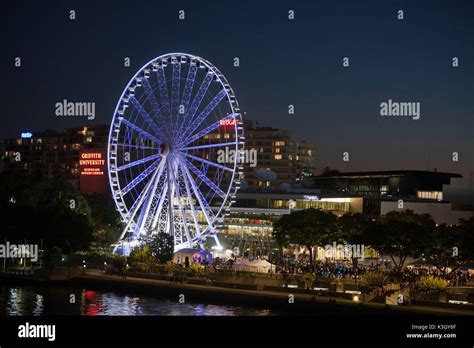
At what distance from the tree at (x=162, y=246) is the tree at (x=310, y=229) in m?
11.8

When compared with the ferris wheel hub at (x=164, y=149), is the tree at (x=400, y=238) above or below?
below

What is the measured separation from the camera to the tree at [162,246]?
247 feet

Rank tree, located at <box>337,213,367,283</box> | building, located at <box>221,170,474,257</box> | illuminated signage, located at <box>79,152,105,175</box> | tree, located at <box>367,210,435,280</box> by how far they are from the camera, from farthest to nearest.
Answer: illuminated signage, located at <box>79,152,105,175</box> → building, located at <box>221,170,474,257</box> → tree, located at <box>337,213,367,283</box> → tree, located at <box>367,210,435,280</box>

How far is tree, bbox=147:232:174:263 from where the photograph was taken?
75312mm

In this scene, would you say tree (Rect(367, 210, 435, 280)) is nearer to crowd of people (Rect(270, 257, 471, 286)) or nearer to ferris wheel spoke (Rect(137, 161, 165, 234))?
crowd of people (Rect(270, 257, 471, 286))

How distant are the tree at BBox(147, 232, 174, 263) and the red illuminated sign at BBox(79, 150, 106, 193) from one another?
53.7 meters

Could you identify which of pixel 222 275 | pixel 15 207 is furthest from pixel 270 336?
pixel 15 207

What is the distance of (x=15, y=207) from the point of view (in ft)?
265

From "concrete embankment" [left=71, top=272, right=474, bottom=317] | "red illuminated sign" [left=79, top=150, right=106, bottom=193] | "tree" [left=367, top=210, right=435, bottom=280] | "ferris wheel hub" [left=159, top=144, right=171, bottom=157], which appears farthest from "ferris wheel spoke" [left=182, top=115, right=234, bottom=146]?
"red illuminated sign" [left=79, top=150, right=106, bottom=193]

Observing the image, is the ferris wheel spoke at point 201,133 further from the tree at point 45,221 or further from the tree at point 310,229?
the tree at point 45,221

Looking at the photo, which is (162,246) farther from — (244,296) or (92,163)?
(92,163)

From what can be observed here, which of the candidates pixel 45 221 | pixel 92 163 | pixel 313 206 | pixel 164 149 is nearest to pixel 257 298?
pixel 164 149

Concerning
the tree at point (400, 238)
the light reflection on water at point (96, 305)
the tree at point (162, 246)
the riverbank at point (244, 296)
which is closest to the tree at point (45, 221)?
the riverbank at point (244, 296)

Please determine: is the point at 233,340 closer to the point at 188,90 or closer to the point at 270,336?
the point at 270,336
